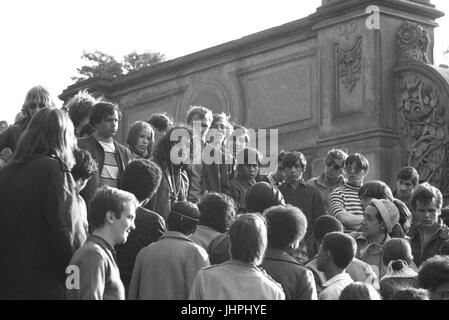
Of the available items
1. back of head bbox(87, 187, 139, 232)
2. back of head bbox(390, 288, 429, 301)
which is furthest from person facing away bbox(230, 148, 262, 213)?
back of head bbox(390, 288, 429, 301)

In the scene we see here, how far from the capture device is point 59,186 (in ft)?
21.8

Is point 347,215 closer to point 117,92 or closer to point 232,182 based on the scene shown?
point 232,182

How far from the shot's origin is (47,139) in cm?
686

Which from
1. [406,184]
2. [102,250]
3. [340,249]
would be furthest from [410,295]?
[406,184]

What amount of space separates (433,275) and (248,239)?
3.97 ft

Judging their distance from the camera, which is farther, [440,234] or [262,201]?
[440,234]

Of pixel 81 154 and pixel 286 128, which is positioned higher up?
pixel 286 128

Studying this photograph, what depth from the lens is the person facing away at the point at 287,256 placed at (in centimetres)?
709

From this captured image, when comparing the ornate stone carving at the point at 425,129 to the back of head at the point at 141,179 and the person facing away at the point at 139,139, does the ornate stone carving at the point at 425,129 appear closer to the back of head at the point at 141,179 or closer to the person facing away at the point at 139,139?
the person facing away at the point at 139,139

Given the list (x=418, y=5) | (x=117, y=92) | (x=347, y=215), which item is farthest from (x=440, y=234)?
(x=117, y=92)

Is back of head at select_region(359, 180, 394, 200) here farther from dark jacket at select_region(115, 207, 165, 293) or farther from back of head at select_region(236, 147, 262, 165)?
dark jacket at select_region(115, 207, 165, 293)

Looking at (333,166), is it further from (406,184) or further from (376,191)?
(376,191)

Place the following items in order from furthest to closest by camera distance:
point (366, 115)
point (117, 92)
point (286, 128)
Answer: point (117, 92), point (286, 128), point (366, 115)
